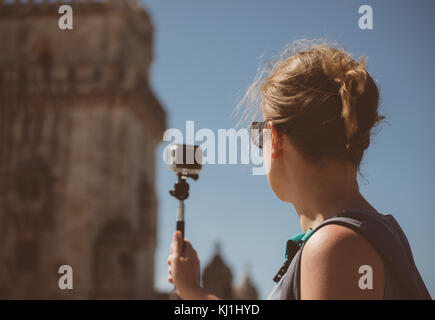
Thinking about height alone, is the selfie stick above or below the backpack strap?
above

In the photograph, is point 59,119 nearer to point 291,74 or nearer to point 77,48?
point 77,48

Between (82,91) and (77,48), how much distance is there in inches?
113

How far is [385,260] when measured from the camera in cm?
175

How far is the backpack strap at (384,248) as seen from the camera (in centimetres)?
175

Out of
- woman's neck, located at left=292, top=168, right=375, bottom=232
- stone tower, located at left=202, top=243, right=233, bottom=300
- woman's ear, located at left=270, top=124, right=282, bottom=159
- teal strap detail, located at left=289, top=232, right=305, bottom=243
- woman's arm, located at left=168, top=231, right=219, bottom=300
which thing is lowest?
stone tower, located at left=202, top=243, right=233, bottom=300

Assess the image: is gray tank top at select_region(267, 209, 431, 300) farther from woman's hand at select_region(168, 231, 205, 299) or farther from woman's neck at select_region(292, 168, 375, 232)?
woman's hand at select_region(168, 231, 205, 299)

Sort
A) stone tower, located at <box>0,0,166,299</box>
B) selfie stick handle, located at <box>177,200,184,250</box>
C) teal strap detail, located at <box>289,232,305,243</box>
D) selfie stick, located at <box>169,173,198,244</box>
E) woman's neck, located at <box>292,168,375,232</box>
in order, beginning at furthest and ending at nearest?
stone tower, located at <box>0,0,166,299</box>
selfie stick, located at <box>169,173,198,244</box>
selfie stick handle, located at <box>177,200,184,250</box>
teal strap detail, located at <box>289,232,305,243</box>
woman's neck, located at <box>292,168,375,232</box>

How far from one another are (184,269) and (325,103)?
874 millimetres

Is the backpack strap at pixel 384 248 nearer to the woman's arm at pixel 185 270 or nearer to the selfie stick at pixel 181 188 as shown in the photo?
the woman's arm at pixel 185 270

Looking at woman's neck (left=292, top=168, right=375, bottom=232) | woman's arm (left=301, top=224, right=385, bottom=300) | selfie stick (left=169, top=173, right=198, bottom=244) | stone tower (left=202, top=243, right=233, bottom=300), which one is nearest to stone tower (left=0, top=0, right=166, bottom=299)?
stone tower (left=202, top=243, right=233, bottom=300)

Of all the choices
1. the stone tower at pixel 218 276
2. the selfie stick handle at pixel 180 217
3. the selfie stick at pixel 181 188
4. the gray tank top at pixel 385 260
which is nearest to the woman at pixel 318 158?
the gray tank top at pixel 385 260

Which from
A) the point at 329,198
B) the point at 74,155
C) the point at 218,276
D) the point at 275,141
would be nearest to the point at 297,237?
the point at 329,198

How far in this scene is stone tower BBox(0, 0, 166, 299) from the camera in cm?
2275

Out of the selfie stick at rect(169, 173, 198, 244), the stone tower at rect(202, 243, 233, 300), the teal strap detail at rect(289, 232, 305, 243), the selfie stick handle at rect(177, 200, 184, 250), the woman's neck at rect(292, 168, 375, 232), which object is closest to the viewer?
the woman's neck at rect(292, 168, 375, 232)
